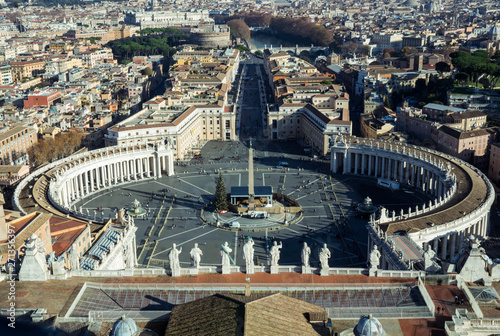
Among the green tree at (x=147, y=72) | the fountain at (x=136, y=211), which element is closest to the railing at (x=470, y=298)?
the fountain at (x=136, y=211)

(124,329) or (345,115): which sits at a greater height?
(124,329)

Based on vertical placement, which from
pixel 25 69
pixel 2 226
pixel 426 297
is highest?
pixel 2 226

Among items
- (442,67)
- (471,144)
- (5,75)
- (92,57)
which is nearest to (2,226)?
(471,144)

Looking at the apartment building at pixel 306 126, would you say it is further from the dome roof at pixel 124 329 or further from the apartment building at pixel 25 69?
the apartment building at pixel 25 69

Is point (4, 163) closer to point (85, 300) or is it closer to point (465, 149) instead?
point (85, 300)

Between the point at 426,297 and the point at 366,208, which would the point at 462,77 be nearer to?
the point at 366,208

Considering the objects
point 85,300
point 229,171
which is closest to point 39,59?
point 229,171
